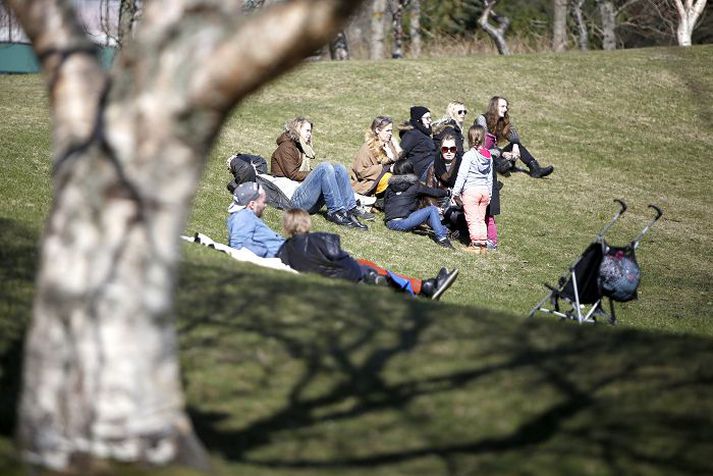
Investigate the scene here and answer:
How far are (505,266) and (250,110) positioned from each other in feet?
35.1

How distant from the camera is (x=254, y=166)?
16.6 m

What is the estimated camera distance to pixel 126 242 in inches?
216

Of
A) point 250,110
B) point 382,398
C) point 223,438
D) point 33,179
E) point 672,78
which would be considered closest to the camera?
point 223,438

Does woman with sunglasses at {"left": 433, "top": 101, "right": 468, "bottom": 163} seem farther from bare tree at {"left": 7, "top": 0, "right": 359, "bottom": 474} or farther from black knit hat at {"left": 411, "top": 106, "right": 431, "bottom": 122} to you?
bare tree at {"left": 7, "top": 0, "right": 359, "bottom": 474}

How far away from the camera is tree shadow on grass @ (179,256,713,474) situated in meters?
6.25

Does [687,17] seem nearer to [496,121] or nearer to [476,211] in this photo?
[496,121]

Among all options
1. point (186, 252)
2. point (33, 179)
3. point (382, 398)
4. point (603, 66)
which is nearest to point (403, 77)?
point (603, 66)

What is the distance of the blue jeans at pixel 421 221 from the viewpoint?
16.2 meters

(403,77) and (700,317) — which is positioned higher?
(403,77)

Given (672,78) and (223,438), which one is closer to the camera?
(223,438)

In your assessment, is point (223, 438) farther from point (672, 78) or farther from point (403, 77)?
point (672, 78)

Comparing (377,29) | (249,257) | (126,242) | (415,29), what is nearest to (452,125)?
(249,257)

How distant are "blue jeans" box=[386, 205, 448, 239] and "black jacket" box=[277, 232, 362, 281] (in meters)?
4.53

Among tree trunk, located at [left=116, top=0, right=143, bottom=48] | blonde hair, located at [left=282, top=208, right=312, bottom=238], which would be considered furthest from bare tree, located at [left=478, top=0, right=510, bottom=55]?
blonde hair, located at [left=282, top=208, right=312, bottom=238]
